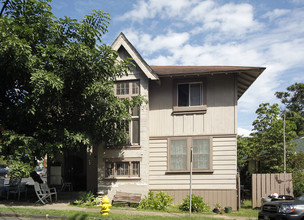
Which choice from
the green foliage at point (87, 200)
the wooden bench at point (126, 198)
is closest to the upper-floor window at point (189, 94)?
the wooden bench at point (126, 198)

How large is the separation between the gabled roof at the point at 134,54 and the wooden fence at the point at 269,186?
22.9 feet

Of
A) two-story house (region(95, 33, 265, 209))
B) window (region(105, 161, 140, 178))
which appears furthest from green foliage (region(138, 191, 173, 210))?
window (region(105, 161, 140, 178))

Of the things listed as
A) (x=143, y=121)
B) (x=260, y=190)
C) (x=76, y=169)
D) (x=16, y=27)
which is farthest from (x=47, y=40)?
(x=260, y=190)

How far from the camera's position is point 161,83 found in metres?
15.7

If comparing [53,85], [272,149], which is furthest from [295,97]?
[53,85]

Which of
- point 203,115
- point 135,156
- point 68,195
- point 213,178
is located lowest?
point 68,195

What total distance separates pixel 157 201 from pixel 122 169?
241 centimetres

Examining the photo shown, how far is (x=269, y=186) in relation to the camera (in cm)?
1423

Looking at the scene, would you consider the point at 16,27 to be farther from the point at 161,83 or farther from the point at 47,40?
the point at 161,83

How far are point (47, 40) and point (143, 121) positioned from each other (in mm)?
5694

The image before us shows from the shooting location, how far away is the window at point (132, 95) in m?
15.0

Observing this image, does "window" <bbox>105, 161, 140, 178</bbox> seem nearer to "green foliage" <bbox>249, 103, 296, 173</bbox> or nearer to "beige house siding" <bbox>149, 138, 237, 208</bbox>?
"beige house siding" <bbox>149, 138, 237, 208</bbox>

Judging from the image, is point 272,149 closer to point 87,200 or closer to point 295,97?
point 87,200

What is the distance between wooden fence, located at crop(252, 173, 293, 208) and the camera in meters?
14.1
